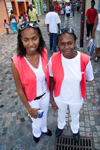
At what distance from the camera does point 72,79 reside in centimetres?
158

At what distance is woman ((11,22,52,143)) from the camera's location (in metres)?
1.45

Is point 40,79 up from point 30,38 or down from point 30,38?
down

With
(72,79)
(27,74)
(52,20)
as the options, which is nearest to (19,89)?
(27,74)

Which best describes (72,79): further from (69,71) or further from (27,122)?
(27,122)

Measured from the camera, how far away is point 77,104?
5.97 feet

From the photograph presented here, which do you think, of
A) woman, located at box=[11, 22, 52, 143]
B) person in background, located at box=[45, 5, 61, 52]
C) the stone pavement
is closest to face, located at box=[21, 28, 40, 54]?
woman, located at box=[11, 22, 52, 143]

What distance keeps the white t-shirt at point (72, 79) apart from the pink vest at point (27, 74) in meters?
0.12

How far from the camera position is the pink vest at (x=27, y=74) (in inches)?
58.3

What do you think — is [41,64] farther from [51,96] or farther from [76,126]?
[76,126]

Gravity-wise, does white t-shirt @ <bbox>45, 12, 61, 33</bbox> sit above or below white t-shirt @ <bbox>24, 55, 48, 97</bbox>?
above

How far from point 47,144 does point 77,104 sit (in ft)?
3.57

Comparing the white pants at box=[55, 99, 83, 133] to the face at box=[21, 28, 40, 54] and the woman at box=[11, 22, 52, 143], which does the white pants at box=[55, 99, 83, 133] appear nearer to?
the woman at box=[11, 22, 52, 143]

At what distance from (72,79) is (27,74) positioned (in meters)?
0.59

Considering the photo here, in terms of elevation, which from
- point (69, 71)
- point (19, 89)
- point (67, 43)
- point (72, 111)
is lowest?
point (72, 111)
